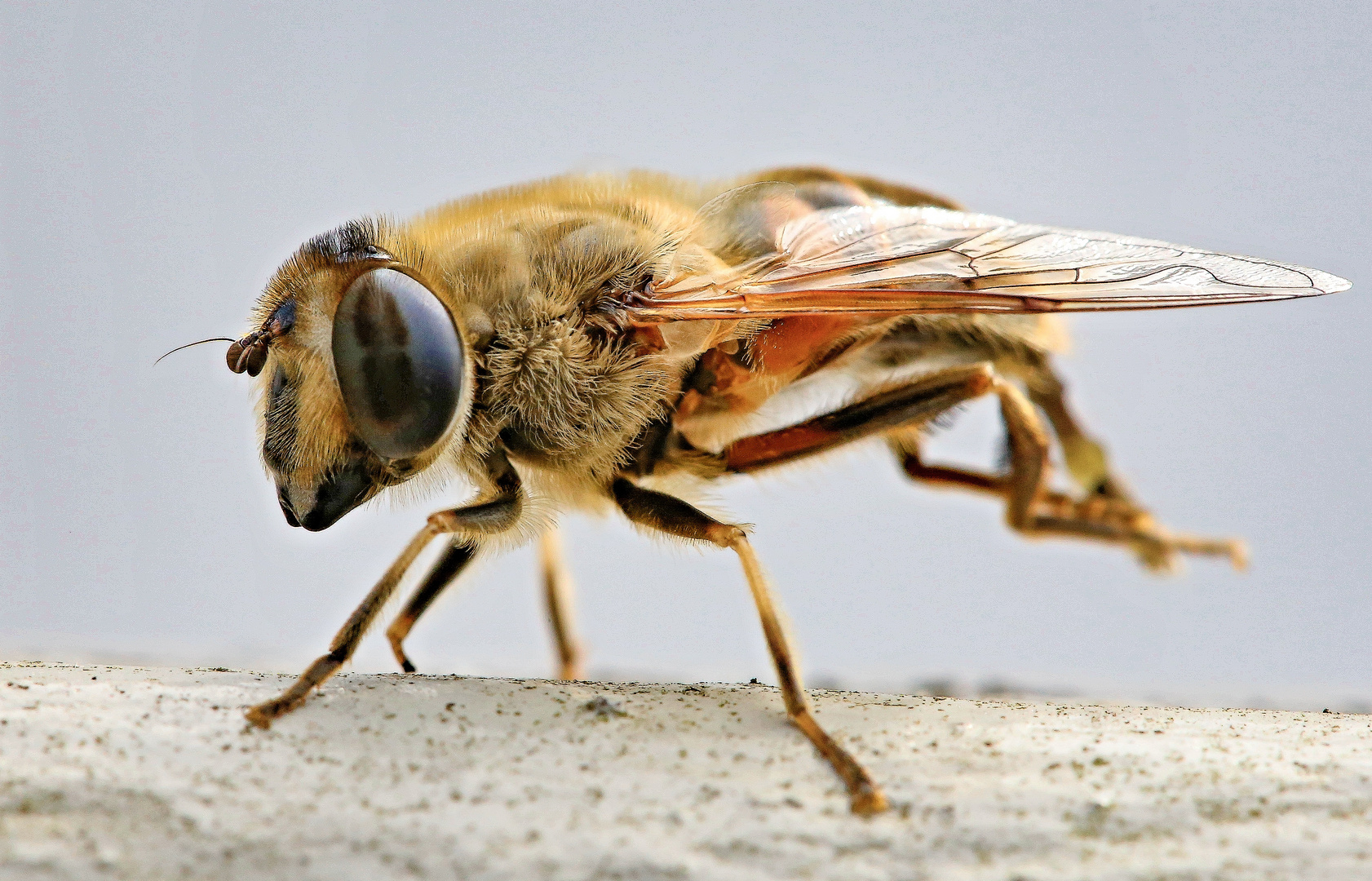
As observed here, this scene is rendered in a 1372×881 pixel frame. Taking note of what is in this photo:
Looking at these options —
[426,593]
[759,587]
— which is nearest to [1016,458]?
[759,587]

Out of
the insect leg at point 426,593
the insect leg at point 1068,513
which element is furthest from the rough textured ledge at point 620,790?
the insect leg at point 1068,513

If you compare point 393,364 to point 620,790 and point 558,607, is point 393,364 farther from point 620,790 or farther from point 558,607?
point 558,607

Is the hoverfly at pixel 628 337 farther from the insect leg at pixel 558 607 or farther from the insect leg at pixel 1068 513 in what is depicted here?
the insect leg at pixel 558 607

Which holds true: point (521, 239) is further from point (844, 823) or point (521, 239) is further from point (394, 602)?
point (844, 823)

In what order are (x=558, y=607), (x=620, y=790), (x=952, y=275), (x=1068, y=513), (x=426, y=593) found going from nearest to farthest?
(x=620, y=790) < (x=952, y=275) < (x=426, y=593) < (x=1068, y=513) < (x=558, y=607)

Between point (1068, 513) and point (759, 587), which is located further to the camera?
point (1068, 513)
